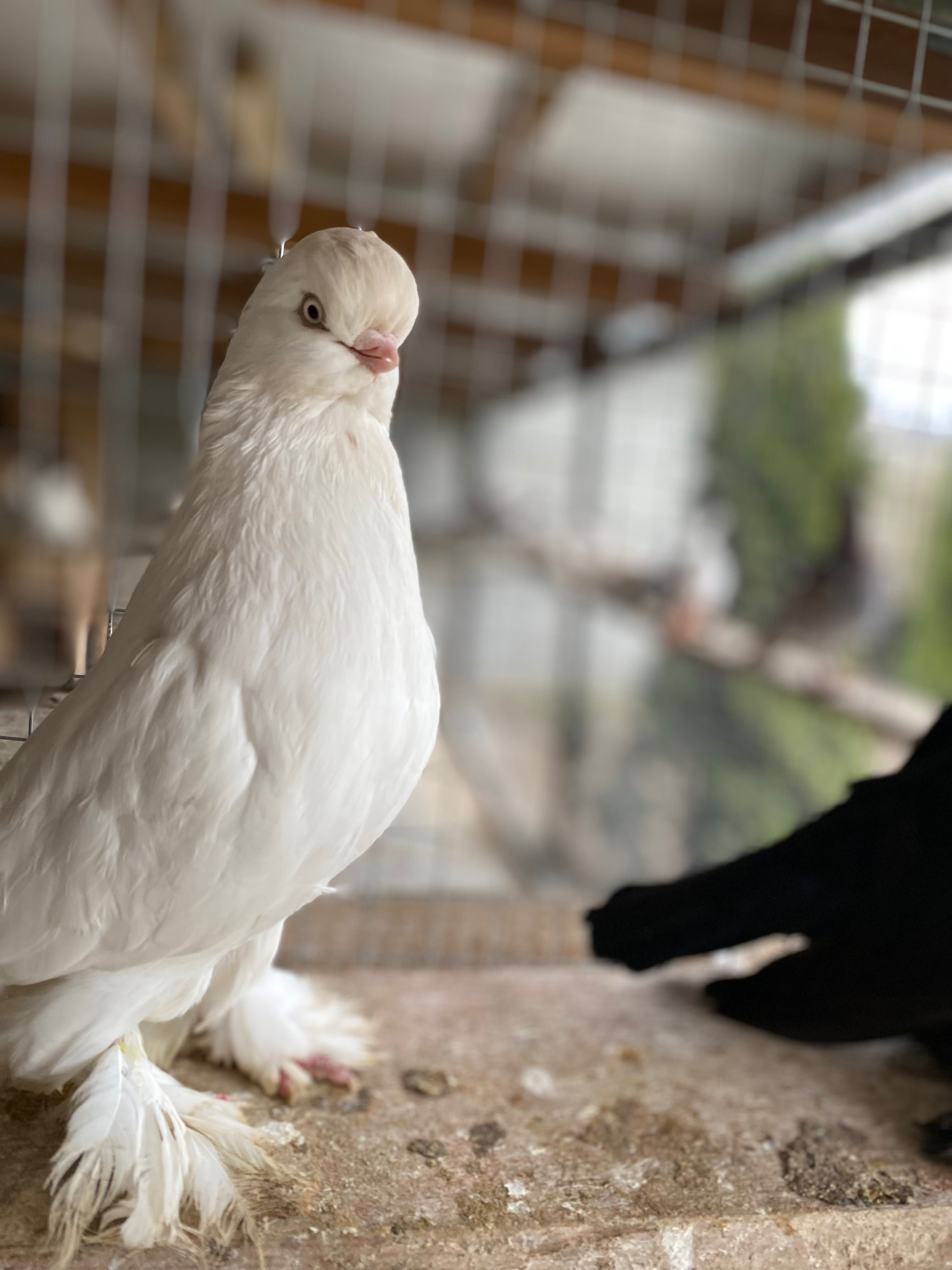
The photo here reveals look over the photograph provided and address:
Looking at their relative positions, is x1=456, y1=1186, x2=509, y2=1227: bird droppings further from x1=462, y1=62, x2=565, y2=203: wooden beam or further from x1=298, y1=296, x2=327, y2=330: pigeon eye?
x1=462, y1=62, x2=565, y2=203: wooden beam

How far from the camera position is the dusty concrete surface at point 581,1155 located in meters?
0.67

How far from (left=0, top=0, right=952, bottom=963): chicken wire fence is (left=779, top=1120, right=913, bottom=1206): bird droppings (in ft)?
1.66

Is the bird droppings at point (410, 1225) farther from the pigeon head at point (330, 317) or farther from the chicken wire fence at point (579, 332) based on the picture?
the pigeon head at point (330, 317)

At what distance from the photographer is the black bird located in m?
0.87

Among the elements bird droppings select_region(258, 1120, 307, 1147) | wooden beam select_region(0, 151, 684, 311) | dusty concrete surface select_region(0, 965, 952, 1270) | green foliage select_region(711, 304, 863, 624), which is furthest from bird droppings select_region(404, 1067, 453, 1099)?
green foliage select_region(711, 304, 863, 624)

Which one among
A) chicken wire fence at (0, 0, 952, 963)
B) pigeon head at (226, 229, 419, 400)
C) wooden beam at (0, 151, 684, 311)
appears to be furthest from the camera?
wooden beam at (0, 151, 684, 311)

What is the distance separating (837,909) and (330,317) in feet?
2.59

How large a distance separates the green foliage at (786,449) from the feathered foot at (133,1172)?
3.18 metres

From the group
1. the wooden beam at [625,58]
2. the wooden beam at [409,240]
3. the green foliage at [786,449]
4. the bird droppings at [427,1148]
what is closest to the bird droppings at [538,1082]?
the bird droppings at [427,1148]

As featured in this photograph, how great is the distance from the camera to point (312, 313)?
586 millimetres

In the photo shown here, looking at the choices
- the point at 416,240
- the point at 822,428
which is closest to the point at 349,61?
the point at 416,240

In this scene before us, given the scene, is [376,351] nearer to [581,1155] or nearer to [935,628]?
[581,1155]

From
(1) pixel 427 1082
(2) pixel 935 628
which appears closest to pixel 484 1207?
(1) pixel 427 1082

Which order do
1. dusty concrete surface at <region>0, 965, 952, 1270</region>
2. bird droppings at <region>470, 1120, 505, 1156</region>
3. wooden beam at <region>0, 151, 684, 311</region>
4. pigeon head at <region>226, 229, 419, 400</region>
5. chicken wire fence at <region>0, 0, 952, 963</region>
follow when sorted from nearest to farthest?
pigeon head at <region>226, 229, 419, 400</region>, dusty concrete surface at <region>0, 965, 952, 1270</region>, bird droppings at <region>470, 1120, 505, 1156</region>, chicken wire fence at <region>0, 0, 952, 963</region>, wooden beam at <region>0, 151, 684, 311</region>
